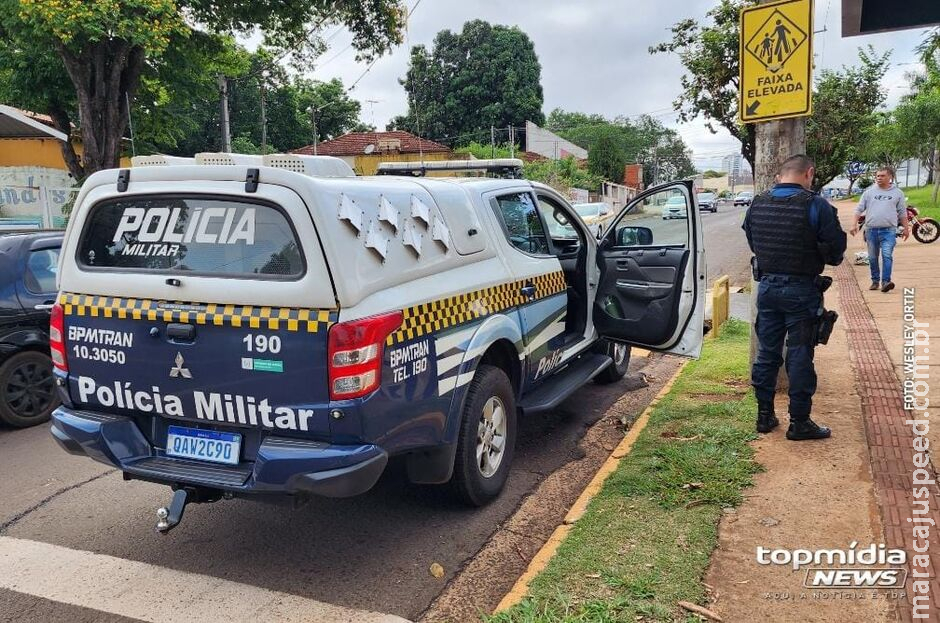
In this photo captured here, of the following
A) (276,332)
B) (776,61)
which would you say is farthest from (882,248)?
(276,332)

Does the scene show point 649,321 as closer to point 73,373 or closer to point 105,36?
point 73,373

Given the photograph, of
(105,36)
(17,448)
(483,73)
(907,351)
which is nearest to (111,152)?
(105,36)

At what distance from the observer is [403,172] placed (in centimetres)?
604

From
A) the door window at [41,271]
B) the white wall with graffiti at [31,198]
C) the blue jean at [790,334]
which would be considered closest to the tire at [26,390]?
the door window at [41,271]

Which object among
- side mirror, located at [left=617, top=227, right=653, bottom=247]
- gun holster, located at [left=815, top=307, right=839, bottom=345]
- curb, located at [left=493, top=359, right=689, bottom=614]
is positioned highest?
side mirror, located at [left=617, top=227, right=653, bottom=247]

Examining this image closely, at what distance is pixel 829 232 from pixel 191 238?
3.58 m

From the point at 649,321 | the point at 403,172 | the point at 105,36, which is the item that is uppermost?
the point at 105,36

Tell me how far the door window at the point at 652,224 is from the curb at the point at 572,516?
1326mm

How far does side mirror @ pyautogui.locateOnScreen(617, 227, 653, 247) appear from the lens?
5.37m

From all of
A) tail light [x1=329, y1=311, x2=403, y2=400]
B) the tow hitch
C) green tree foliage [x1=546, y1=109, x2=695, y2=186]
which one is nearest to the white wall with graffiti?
the tow hitch

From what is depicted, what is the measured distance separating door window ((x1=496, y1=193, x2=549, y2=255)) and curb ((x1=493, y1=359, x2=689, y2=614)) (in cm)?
147

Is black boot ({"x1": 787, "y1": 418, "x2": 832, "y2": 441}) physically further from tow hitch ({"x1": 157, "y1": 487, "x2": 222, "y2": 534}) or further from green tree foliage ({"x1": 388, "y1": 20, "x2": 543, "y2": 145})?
green tree foliage ({"x1": 388, "y1": 20, "x2": 543, "y2": 145})

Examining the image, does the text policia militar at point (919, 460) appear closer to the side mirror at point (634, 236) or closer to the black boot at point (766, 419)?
the black boot at point (766, 419)

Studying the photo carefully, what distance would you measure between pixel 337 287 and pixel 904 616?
262 centimetres
